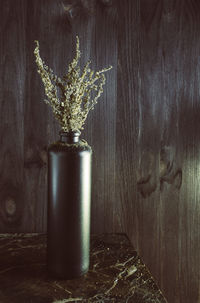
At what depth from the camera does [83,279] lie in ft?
3.54

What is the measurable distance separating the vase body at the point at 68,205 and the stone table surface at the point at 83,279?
57 millimetres

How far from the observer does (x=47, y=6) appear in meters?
1.50

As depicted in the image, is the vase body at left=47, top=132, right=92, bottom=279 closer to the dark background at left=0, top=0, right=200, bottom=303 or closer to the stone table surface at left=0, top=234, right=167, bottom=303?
the stone table surface at left=0, top=234, right=167, bottom=303

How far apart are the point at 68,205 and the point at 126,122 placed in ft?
2.10

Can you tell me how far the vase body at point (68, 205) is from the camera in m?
1.07

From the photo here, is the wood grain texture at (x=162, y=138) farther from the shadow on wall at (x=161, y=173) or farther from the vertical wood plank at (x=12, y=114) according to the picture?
the vertical wood plank at (x=12, y=114)

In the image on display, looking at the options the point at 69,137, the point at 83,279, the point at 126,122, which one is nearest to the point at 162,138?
the point at 126,122

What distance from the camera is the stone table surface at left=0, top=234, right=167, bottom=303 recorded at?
97cm

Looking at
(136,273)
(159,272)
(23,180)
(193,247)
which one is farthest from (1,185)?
(193,247)

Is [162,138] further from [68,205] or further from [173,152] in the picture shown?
[68,205]

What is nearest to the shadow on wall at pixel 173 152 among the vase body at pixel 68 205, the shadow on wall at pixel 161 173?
the shadow on wall at pixel 161 173

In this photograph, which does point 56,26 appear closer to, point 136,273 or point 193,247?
point 136,273

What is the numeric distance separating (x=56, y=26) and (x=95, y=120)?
0.46 m

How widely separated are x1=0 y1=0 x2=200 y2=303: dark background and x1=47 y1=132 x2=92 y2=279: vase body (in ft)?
1.55
